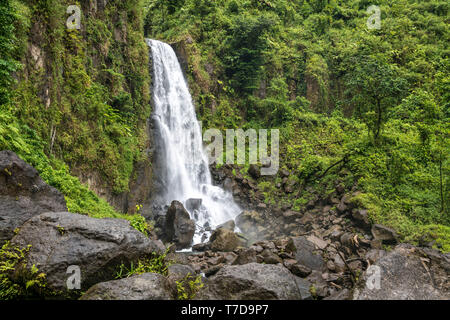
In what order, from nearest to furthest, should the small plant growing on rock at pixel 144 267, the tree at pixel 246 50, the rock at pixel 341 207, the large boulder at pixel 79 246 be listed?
the large boulder at pixel 79 246
the small plant growing on rock at pixel 144 267
the rock at pixel 341 207
the tree at pixel 246 50

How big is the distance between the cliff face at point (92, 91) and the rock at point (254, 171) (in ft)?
19.2

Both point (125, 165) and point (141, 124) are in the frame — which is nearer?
point (125, 165)

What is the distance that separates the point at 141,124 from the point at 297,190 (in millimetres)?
8189

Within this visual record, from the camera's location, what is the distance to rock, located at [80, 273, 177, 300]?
11.0ft

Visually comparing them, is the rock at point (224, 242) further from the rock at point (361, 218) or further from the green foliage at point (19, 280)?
the green foliage at point (19, 280)

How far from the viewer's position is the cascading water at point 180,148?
13812mm

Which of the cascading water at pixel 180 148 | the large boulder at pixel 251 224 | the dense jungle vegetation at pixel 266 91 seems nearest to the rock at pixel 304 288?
the dense jungle vegetation at pixel 266 91

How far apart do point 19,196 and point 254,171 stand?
1243 cm

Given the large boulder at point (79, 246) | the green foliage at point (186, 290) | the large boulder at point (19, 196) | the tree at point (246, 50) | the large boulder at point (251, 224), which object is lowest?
the large boulder at point (251, 224)

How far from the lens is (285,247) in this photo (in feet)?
28.8

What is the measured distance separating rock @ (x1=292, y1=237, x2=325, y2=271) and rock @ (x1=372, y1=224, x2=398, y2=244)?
249cm

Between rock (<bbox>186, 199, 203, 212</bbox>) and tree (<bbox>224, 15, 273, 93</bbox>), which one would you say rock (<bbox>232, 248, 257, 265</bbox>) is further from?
tree (<bbox>224, 15, 273, 93</bbox>)

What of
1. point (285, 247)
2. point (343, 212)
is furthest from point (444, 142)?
point (285, 247)
